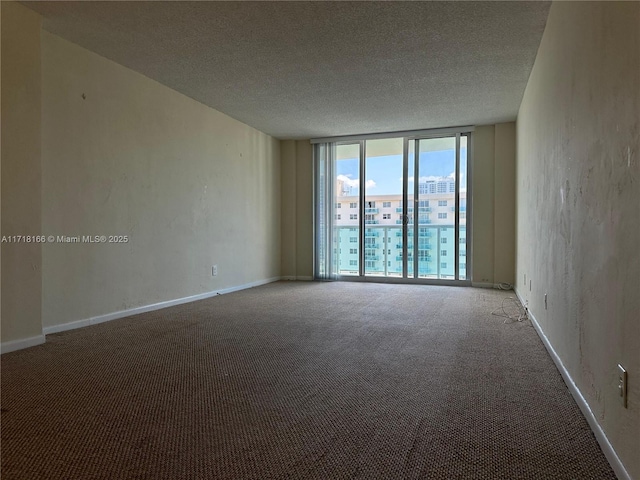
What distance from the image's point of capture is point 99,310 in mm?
3486

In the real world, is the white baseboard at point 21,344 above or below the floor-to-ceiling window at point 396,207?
below

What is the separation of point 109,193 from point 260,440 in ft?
9.51

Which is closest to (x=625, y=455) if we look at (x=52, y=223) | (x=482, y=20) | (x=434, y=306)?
(x=482, y=20)

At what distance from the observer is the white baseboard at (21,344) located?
2586 millimetres

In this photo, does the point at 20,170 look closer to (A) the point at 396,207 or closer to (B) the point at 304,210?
(B) the point at 304,210

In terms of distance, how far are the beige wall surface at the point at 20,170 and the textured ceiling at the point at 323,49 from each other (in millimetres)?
245

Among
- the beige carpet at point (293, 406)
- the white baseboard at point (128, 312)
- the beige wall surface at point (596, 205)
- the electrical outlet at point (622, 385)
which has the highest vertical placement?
the beige wall surface at point (596, 205)

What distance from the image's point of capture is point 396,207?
6285 millimetres

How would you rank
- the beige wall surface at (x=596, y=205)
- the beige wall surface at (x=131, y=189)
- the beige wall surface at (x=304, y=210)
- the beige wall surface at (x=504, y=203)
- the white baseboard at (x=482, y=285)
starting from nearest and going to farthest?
the beige wall surface at (x=596, y=205) → the beige wall surface at (x=131, y=189) → the beige wall surface at (x=504, y=203) → the white baseboard at (x=482, y=285) → the beige wall surface at (x=304, y=210)

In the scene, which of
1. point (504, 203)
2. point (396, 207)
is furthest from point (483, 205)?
point (396, 207)

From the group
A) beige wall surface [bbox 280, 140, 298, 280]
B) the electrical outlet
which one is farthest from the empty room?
beige wall surface [bbox 280, 140, 298, 280]

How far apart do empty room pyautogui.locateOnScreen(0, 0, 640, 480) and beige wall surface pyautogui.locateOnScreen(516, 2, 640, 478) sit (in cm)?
2

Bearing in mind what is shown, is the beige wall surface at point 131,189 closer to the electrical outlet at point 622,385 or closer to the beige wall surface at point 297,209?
the beige wall surface at point 297,209

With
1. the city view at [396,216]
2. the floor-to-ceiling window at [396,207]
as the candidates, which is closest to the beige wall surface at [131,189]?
the floor-to-ceiling window at [396,207]
